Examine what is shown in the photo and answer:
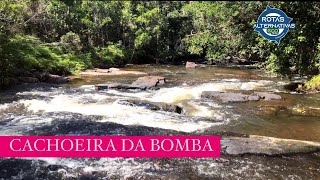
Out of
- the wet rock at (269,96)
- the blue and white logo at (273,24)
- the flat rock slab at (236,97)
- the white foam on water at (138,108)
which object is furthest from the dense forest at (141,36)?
the white foam on water at (138,108)

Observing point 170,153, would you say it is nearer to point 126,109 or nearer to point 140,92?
point 126,109

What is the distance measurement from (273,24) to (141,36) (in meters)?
22.0

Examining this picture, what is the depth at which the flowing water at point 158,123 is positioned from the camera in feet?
21.8

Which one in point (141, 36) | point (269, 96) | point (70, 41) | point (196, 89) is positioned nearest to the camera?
point (269, 96)

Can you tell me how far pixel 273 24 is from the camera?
1331 centimetres

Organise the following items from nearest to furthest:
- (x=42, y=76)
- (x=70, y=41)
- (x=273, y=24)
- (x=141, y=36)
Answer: (x=273, y=24) → (x=42, y=76) → (x=70, y=41) → (x=141, y=36)

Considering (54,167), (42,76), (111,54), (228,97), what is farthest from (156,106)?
(111,54)

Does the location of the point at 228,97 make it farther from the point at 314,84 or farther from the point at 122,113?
the point at 122,113

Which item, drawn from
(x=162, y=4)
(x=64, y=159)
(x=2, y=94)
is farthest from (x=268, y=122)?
(x=162, y=4)

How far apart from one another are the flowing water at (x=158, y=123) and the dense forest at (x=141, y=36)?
6.60 feet

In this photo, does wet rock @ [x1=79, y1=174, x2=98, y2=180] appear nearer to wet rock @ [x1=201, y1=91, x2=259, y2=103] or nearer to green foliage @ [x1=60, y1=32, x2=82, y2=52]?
wet rock @ [x1=201, y1=91, x2=259, y2=103]

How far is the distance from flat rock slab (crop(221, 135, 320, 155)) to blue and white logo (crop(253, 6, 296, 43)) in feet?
19.8

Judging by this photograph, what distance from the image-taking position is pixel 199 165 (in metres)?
7.00

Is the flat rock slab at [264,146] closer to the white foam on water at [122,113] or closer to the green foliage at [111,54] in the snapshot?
the white foam on water at [122,113]
